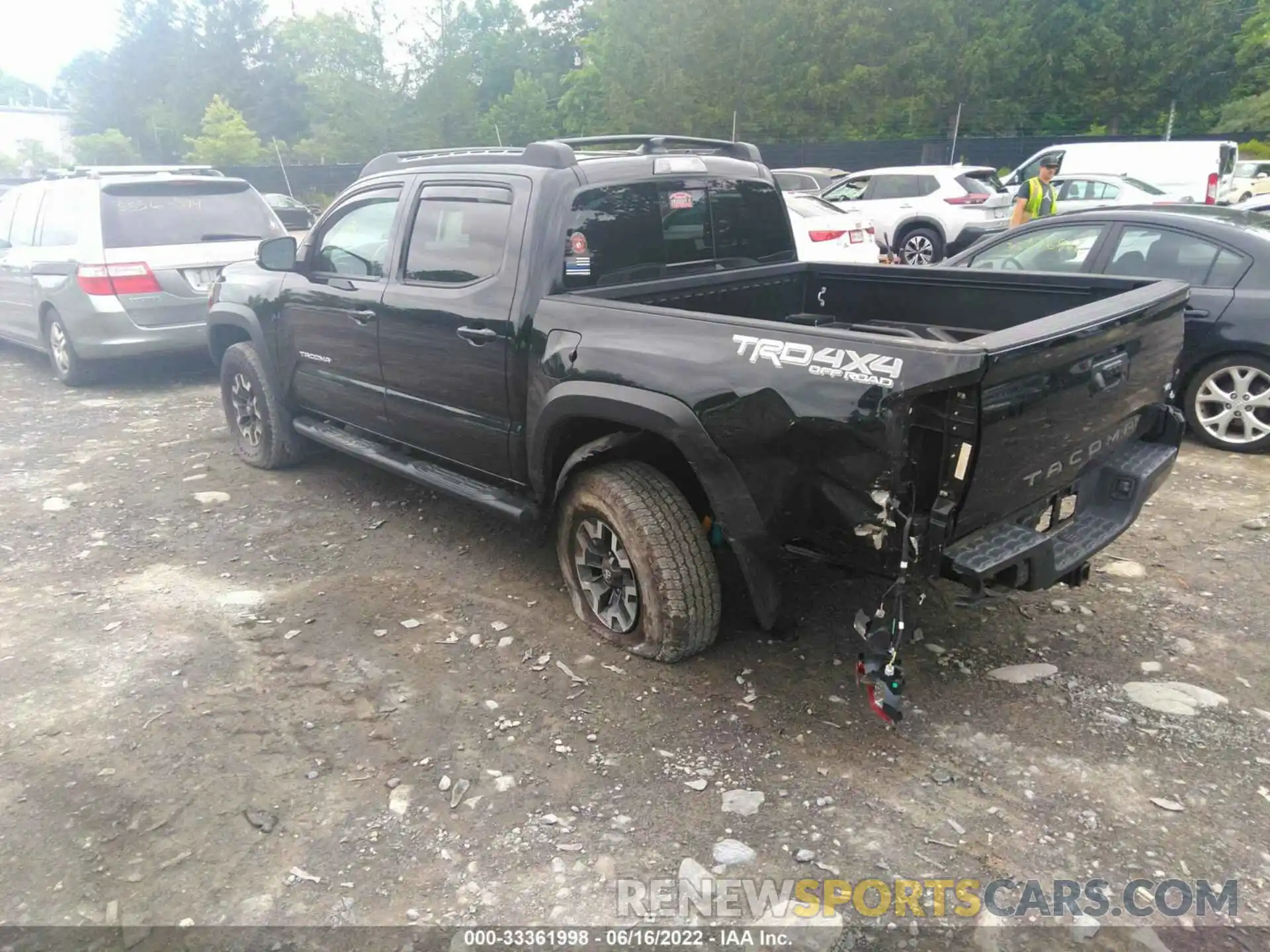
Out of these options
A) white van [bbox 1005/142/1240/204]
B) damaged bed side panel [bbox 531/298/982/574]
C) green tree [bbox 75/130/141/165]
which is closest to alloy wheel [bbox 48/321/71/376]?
damaged bed side panel [bbox 531/298/982/574]

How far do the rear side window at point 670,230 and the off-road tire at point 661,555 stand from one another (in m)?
0.90

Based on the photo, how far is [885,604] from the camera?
108 inches

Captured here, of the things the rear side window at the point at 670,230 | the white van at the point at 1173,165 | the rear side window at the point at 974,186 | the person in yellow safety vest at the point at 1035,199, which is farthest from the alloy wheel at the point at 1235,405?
the white van at the point at 1173,165

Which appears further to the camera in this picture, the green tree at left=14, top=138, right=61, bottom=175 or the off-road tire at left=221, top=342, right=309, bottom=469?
the green tree at left=14, top=138, right=61, bottom=175

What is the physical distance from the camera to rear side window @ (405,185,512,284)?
382 centimetres

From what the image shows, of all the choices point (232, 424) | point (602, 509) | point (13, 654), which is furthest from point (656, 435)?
point (232, 424)

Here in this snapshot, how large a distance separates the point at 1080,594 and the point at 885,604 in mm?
1800

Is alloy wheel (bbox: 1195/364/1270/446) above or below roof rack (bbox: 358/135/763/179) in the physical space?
below

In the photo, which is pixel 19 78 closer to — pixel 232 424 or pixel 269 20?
pixel 269 20

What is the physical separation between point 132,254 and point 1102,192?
14268mm

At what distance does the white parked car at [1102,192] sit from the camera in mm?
14094

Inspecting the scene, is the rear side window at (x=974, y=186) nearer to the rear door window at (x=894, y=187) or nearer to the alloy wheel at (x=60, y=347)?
the rear door window at (x=894, y=187)

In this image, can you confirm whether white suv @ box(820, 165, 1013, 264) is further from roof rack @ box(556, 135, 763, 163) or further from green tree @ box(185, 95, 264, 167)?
green tree @ box(185, 95, 264, 167)

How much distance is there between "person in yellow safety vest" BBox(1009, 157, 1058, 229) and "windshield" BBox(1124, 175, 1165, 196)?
5.32 meters
